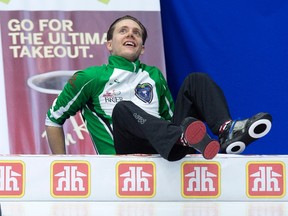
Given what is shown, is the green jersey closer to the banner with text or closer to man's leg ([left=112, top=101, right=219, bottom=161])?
man's leg ([left=112, top=101, right=219, bottom=161])

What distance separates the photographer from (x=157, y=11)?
3582 millimetres

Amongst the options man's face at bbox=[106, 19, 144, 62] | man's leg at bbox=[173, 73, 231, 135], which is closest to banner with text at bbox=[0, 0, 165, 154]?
man's face at bbox=[106, 19, 144, 62]

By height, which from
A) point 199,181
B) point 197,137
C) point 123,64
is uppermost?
point 123,64

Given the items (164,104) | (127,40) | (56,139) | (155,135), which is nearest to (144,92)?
(164,104)

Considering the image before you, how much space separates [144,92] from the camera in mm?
2787

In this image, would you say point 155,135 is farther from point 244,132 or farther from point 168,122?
point 244,132

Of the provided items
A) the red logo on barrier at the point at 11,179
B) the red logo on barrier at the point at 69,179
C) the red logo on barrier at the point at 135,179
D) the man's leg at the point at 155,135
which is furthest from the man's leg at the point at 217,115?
the red logo on barrier at the point at 11,179

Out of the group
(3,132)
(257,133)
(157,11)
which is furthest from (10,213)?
(157,11)

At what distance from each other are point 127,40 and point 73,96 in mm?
282

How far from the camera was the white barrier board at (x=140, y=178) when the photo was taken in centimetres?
240

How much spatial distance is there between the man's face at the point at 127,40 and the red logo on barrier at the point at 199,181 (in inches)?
22.7

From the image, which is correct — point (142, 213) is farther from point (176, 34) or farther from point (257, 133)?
point (176, 34)

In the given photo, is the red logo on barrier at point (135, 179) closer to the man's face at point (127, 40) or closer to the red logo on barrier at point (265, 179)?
the red logo on barrier at point (265, 179)

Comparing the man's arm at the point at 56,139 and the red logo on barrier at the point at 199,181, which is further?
the man's arm at the point at 56,139
